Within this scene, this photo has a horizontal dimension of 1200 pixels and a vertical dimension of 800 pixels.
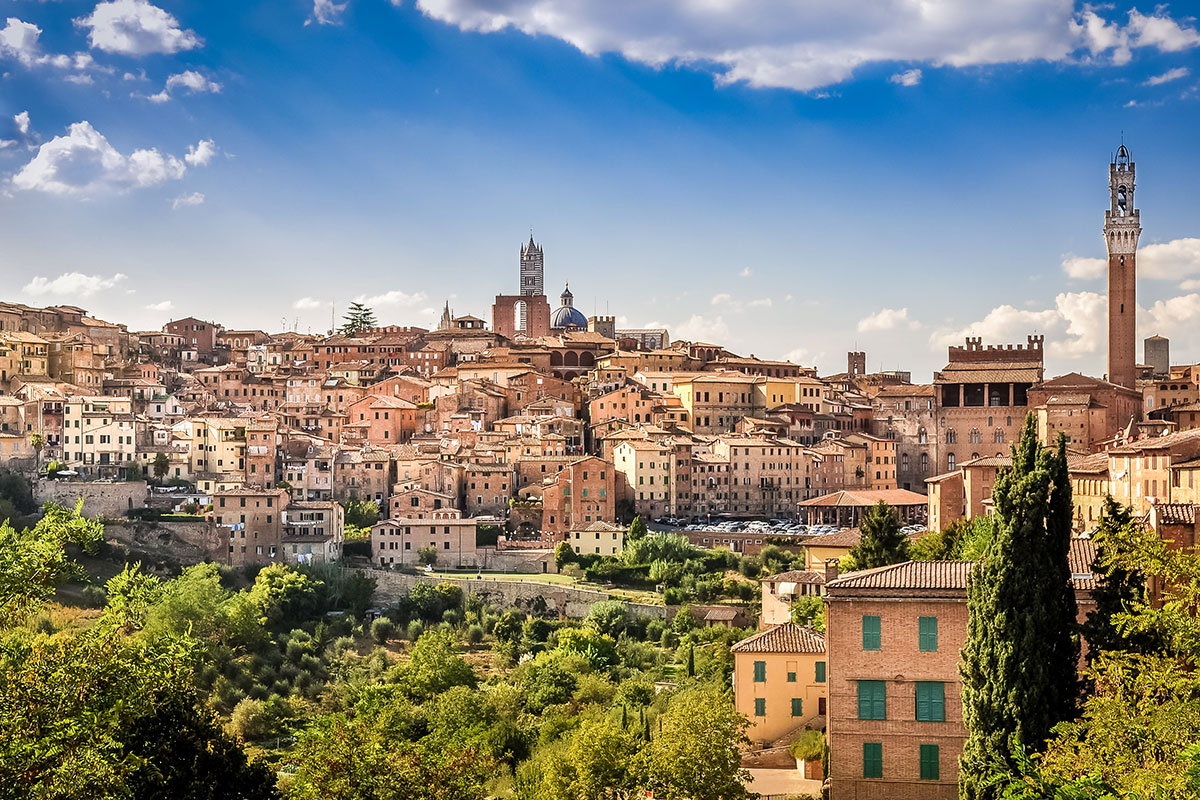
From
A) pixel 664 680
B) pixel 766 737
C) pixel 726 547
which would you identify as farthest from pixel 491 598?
pixel 766 737

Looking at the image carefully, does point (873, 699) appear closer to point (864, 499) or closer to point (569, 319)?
point (864, 499)

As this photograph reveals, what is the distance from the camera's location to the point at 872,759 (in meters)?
17.8

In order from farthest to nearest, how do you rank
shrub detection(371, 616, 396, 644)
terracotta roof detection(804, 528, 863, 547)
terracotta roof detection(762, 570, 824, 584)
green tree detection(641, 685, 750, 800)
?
shrub detection(371, 616, 396, 644) < terracotta roof detection(804, 528, 863, 547) < terracotta roof detection(762, 570, 824, 584) < green tree detection(641, 685, 750, 800)

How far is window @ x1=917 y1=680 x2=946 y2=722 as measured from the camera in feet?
58.2

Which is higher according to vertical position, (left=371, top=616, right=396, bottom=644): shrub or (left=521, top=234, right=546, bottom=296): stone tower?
(left=521, top=234, right=546, bottom=296): stone tower

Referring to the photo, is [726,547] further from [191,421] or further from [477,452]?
[191,421]

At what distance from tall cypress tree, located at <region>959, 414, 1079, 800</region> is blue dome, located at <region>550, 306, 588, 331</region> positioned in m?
72.0

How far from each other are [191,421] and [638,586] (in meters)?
20.6

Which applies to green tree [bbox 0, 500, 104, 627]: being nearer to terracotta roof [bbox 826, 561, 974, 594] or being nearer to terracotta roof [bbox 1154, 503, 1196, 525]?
terracotta roof [bbox 826, 561, 974, 594]

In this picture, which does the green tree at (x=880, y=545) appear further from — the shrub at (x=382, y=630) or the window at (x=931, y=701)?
the shrub at (x=382, y=630)

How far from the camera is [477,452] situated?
5691 cm

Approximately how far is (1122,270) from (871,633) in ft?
128

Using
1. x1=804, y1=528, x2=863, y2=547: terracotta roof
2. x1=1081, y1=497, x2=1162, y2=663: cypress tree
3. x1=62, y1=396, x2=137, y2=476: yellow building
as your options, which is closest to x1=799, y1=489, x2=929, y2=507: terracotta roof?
x1=804, y1=528, x2=863, y2=547: terracotta roof

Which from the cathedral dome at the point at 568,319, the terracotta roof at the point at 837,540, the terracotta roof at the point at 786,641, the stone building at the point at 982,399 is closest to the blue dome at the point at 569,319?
the cathedral dome at the point at 568,319
